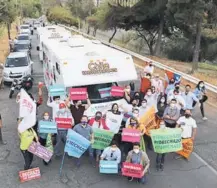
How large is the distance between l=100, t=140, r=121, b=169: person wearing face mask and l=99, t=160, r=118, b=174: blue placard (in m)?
0.10

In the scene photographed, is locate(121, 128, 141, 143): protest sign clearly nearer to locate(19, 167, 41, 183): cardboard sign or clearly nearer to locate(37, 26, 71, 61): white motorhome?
locate(19, 167, 41, 183): cardboard sign

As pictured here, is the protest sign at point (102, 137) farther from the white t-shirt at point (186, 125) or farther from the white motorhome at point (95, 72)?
the white t-shirt at point (186, 125)

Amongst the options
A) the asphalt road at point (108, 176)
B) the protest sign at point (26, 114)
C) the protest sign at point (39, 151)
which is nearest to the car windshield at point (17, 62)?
the asphalt road at point (108, 176)

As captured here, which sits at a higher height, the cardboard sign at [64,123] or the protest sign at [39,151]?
the cardboard sign at [64,123]

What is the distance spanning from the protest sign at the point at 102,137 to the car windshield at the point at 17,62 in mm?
12296

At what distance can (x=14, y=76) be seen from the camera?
19.3m

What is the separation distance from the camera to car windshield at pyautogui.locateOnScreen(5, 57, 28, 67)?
2042 cm

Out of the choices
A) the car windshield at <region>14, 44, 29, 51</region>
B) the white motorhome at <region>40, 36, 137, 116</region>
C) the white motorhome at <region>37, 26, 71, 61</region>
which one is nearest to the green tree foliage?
the car windshield at <region>14, 44, 29, 51</region>

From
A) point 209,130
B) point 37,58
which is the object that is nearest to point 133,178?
point 209,130

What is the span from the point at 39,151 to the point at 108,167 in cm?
188

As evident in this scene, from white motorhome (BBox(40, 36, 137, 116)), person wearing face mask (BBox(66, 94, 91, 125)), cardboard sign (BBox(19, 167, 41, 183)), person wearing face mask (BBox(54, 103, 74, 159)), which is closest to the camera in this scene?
cardboard sign (BBox(19, 167, 41, 183))

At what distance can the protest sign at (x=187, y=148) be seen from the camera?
32.7 ft

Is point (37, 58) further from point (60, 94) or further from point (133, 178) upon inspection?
point (133, 178)

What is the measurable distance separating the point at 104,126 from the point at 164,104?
2982mm
